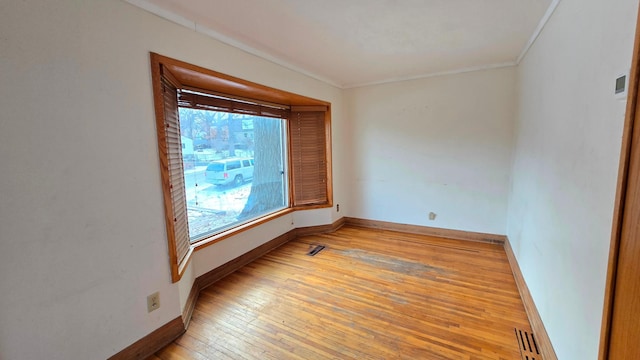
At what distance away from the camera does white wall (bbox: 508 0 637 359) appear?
1080 mm

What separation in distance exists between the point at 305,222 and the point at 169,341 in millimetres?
2379

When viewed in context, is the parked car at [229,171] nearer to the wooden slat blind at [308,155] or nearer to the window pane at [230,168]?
the window pane at [230,168]

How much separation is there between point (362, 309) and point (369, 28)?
2.37 m

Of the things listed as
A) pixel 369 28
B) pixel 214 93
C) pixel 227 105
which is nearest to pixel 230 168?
pixel 227 105

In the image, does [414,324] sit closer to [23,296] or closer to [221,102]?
[23,296]

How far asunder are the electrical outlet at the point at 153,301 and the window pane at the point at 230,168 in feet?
2.54

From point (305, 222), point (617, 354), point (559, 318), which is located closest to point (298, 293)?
point (305, 222)

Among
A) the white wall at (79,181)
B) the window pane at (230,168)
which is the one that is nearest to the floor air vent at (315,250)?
the window pane at (230,168)

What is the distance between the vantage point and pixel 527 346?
1787 mm

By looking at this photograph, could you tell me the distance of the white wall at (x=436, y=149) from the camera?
346cm

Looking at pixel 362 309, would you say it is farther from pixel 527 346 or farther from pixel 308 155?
pixel 308 155

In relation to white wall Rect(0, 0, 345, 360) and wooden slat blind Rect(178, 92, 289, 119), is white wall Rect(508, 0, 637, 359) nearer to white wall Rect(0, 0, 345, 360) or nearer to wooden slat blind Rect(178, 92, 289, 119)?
white wall Rect(0, 0, 345, 360)

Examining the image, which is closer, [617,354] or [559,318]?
[617,354]

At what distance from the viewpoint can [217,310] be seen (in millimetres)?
2248
